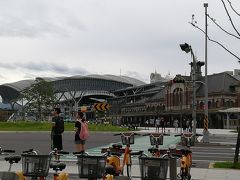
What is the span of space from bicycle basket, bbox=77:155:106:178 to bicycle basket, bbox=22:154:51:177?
1.75 feet

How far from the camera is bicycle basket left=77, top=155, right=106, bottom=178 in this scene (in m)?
7.41

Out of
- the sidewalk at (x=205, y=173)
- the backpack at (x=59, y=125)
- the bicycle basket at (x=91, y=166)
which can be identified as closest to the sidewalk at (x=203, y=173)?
the sidewalk at (x=205, y=173)

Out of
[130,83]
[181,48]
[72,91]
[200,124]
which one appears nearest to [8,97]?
[72,91]

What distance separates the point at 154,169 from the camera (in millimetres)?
7176

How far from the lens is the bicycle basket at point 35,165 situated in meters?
7.32

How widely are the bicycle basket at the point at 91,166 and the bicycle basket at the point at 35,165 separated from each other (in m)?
0.53

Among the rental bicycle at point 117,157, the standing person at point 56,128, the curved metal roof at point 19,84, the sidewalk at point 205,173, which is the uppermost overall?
the curved metal roof at point 19,84

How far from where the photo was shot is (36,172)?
24.0 feet

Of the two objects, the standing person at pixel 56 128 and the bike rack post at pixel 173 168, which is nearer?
the bike rack post at pixel 173 168

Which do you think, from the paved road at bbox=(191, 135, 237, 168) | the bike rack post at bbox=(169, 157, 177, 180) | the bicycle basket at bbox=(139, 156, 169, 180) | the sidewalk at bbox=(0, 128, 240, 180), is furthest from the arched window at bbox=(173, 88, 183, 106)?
the bicycle basket at bbox=(139, 156, 169, 180)

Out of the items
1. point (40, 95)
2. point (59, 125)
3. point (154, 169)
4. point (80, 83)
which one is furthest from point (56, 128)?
point (80, 83)

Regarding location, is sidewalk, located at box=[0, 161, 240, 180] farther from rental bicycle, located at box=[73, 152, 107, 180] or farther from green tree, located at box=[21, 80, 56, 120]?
green tree, located at box=[21, 80, 56, 120]

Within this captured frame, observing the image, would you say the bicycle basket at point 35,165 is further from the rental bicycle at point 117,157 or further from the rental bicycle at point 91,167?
the rental bicycle at point 117,157

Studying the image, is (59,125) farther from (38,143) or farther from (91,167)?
(38,143)
